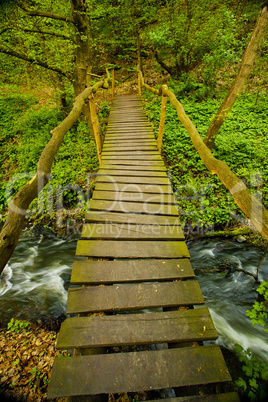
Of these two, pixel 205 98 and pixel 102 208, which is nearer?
pixel 102 208

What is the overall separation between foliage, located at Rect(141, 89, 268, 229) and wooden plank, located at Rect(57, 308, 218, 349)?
3289 mm

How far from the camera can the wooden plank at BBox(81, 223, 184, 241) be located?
2.72m

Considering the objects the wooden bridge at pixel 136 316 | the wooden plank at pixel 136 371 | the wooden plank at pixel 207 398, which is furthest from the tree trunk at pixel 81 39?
the wooden plank at pixel 207 398

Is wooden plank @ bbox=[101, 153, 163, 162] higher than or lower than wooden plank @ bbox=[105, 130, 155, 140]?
lower

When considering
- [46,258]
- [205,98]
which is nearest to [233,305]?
[46,258]

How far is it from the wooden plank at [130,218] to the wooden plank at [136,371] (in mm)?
1688

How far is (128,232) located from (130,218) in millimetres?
318

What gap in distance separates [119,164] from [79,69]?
3959mm

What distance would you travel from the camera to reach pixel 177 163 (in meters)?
5.92

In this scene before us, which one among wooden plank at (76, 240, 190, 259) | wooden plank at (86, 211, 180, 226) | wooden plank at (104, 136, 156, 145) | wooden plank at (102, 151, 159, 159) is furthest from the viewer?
wooden plank at (104, 136, 156, 145)

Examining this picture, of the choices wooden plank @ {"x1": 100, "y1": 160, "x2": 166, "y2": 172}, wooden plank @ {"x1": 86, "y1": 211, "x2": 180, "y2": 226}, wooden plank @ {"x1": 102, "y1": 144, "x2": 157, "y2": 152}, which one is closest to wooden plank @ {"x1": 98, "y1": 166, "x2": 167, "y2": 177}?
wooden plank @ {"x1": 100, "y1": 160, "x2": 166, "y2": 172}

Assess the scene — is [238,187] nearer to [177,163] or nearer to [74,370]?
[74,370]

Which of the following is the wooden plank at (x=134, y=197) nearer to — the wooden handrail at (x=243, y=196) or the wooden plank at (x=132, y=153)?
the wooden handrail at (x=243, y=196)

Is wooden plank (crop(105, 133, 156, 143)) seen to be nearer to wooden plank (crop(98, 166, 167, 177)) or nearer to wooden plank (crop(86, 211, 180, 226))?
wooden plank (crop(98, 166, 167, 177))
